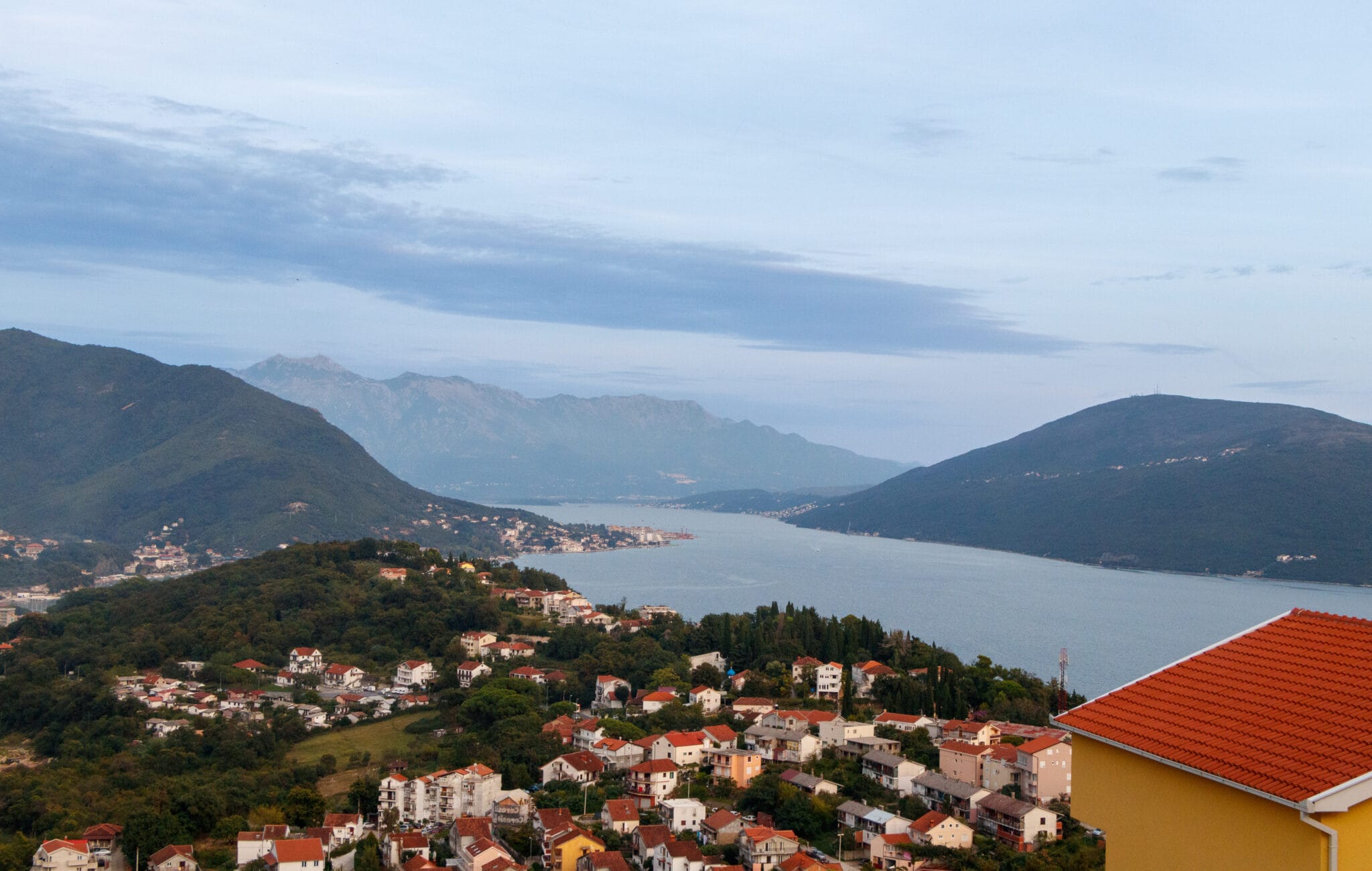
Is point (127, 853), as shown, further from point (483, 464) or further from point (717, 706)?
point (483, 464)

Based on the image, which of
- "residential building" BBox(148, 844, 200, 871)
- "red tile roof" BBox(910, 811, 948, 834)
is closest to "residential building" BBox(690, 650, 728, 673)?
"red tile roof" BBox(910, 811, 948, 834)

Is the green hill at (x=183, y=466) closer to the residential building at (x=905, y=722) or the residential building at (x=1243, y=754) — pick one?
the residential building at (x=905, y=722)

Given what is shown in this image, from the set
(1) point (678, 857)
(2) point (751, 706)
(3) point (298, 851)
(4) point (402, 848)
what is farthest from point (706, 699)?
(3) point (298, 851)

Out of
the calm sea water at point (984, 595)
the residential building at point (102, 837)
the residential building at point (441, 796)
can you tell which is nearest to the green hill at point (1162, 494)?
the calm sea water at point (984, 595)

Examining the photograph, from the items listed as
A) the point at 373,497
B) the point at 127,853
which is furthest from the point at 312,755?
the point at 373,497

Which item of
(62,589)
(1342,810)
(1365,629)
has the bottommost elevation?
(62,589)
